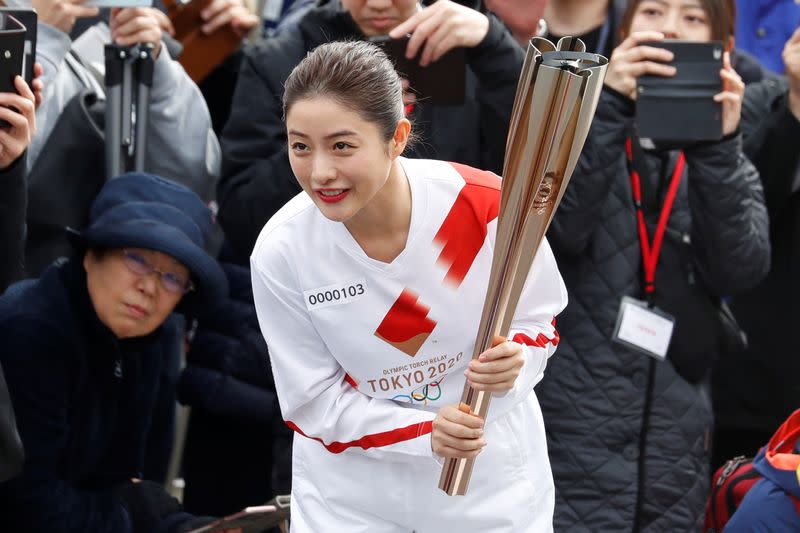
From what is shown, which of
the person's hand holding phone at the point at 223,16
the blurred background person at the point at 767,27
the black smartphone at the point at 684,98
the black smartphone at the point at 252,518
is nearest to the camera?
the black smartphone at the point at 252,518

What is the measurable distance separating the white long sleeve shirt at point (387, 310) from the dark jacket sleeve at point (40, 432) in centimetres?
72

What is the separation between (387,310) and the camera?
304cm

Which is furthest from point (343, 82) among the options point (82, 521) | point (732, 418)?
point (732, 418)

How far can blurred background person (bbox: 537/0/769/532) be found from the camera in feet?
12.8

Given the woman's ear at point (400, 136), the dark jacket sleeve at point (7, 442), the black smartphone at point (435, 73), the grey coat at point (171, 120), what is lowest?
the dark jacket sleeve at point (7, 442)

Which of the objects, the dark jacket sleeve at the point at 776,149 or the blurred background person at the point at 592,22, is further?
the dark jacket sleeve at the point at 776,149

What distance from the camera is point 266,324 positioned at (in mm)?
3113

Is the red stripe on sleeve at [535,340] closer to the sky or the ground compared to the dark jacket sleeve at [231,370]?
closer to the sky

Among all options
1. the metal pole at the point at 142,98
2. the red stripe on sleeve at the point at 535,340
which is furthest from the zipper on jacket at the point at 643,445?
the metal pole at the point at 142,98

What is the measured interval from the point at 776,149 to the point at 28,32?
2356 millimetres

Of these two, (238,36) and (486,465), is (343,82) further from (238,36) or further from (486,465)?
(238,36)

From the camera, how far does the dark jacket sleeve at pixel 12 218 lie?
351cm

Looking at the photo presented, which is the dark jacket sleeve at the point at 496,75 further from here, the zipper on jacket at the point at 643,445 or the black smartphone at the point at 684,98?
the zipper on jacket at the point at 643,445

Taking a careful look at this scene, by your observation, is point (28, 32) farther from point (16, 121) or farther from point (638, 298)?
point (638, 298)
